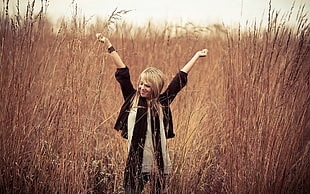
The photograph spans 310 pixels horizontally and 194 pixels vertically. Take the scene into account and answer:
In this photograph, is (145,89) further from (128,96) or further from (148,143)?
(148,143)

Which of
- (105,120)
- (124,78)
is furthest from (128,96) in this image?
(105,120)

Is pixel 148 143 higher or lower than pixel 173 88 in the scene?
lower

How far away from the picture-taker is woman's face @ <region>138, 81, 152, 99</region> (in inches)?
78.3

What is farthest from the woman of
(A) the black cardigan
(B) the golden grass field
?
(B) the golden grass field

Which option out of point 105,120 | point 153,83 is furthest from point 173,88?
point 105,120

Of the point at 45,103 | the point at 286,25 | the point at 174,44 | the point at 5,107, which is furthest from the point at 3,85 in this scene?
the point at 174,44

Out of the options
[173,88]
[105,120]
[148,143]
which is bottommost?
[148,143]

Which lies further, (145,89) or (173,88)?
(173,88)

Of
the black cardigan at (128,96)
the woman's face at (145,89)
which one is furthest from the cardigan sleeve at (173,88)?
the woman's face at (145,89)

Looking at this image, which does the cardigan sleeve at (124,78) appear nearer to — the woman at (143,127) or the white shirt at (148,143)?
the woman at (143,127)

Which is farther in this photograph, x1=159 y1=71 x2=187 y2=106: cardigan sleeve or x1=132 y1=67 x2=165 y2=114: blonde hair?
x1=159 y1=71 x2=187 y2=106: cardigan sleeve

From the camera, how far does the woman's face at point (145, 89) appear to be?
199 cm

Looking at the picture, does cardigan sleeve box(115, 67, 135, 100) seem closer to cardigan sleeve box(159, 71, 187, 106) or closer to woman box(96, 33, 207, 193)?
woman box(96, 33, 207, 193)

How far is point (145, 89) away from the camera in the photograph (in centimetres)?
199
